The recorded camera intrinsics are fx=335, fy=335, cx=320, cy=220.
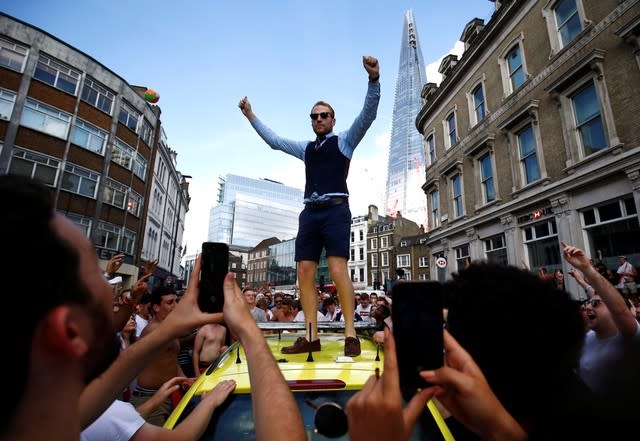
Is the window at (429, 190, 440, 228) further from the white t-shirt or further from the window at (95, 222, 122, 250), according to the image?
the window at (95, 222, 122, 250)

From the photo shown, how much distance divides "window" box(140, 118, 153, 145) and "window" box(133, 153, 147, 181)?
1.61 m

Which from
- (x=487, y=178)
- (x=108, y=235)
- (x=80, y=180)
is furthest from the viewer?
(x=108, y=235)

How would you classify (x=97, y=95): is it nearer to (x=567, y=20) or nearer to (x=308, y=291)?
(x=308, y=291)

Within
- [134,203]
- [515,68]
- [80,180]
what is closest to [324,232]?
[515,68]

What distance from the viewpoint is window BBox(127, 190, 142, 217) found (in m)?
25.2

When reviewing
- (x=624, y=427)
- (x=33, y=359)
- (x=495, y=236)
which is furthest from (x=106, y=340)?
(x=495, y=236)

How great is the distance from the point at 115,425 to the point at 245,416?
67cm

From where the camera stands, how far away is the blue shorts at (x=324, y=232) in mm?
3221

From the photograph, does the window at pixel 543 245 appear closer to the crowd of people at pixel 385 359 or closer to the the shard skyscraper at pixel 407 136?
the crowd of people at pixel 385 359

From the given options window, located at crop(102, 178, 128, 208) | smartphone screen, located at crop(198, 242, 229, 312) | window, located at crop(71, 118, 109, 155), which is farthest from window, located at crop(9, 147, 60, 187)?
smartphone screen, located at crop(198, 242, 229, 312)

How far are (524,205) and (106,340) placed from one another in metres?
15.9

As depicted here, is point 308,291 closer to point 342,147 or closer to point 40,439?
point 342,147

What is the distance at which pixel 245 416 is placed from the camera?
72.6 inches

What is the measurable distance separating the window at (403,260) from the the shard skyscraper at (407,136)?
191ft
